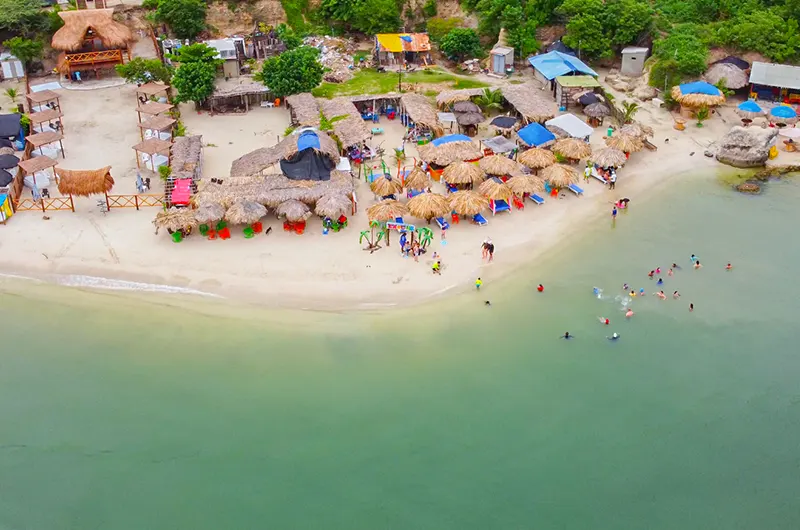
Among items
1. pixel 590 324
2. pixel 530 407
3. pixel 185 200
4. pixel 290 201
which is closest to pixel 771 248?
pixel 590 324

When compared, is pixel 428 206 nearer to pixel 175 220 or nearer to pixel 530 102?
pixel 175 220

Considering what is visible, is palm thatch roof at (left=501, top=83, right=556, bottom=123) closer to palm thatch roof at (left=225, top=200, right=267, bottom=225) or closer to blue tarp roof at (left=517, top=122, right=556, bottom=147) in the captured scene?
blue tarp roof at (left=517, top=122, right=556, bottom=147)

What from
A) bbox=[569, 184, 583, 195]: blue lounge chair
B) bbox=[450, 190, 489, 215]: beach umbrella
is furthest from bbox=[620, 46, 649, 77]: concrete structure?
bbox=[450, 190, 489, 215]: beach umbrella

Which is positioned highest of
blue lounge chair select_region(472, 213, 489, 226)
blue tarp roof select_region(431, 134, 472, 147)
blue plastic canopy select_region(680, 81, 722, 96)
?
blue plastic canopy select_region(680, 81, 722, 96)

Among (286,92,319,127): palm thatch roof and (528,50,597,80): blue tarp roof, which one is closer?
(286,92,319,127): palm thatch roof

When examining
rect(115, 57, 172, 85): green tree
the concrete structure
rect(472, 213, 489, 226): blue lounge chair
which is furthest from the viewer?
Answer: the concrete structure

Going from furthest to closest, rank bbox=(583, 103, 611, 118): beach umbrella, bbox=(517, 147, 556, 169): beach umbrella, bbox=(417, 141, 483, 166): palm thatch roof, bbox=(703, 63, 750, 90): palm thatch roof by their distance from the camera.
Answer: bbox=(703, 63, 750, 90): palm thatch roof, bbox=(583, 103, 611, 118): beach umbrella, bbox=(417, 141, 483, 166): palm thatch roof, bbox=(517, 147, 556, 169): beach umbrella

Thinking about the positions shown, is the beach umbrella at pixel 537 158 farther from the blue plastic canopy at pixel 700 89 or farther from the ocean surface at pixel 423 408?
the blue plastic canopy at pixel 700 89

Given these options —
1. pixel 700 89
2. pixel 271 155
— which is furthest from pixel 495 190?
pixel 700 89
